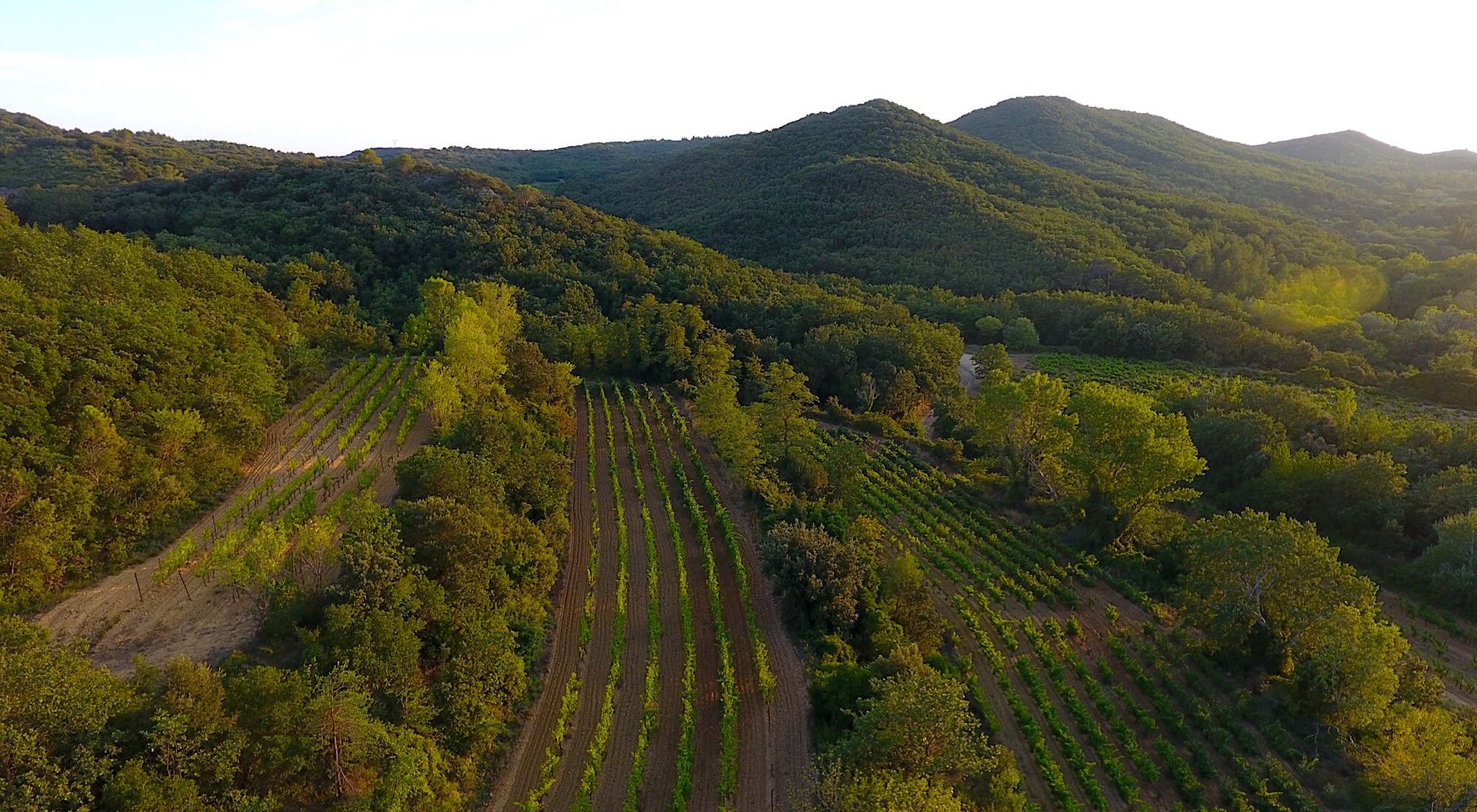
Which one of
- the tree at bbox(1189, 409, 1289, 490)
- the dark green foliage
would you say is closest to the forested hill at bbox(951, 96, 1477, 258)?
the tree at bbox(1189, 409, 1289, 490)

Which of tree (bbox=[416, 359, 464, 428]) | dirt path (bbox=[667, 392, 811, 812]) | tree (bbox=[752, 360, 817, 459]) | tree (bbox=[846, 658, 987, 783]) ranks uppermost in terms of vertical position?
tree (bbox=[416, 359, 464, 428])

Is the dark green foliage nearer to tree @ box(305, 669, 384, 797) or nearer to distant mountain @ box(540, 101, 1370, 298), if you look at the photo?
tree @ box(305, 669, 384, 797)

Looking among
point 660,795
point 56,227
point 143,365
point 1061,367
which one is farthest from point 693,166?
point 660,795

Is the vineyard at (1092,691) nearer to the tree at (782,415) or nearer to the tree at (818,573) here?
the tree at (818,573)

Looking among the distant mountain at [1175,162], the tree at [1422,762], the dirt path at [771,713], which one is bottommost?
the dirt path at [771,713]

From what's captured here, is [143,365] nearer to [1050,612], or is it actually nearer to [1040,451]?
[1050,612]

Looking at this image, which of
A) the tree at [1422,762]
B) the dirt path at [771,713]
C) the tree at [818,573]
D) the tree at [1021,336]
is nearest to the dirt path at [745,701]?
the dirt path at [771,713]
